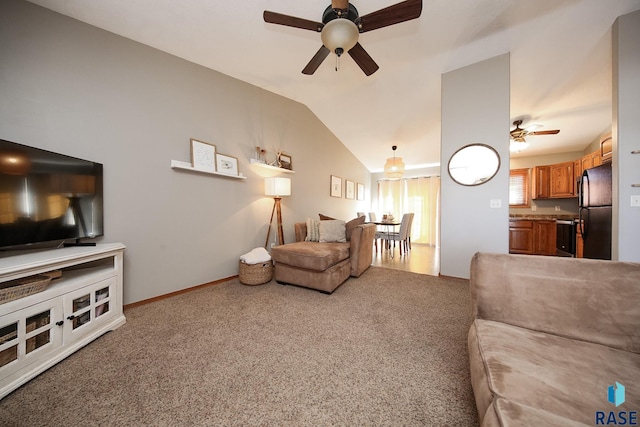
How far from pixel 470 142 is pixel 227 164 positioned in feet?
10.7

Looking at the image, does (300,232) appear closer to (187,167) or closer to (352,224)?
(352,224)

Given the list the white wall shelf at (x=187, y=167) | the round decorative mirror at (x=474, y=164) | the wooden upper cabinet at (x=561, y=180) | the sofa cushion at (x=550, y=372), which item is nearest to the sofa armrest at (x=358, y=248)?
the round decorative mirror at (x=474, y=164)

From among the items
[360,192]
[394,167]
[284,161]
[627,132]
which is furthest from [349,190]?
Answer: [627,132]

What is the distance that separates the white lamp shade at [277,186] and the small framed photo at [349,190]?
268 centimetres

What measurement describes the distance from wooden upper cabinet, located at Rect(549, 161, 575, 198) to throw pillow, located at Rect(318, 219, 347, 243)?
490 centimetres

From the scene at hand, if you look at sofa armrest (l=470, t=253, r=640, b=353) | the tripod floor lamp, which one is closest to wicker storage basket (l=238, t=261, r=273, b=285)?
the tripod floor lamp

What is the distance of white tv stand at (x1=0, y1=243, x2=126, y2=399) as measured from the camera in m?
1.08

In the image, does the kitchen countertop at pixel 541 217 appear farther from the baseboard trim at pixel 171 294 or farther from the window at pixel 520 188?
the baseboard trim at pixel 171 294

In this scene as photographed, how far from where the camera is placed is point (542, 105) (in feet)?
10.5

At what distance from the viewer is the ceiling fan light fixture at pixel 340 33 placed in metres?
1.63

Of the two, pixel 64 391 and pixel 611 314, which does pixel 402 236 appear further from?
pixel 64 391

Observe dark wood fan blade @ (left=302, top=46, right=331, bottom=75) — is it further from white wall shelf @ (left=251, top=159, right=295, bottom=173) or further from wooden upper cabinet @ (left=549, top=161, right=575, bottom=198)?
wooden upper cabinet @ (left=549, top=161, right=575, bottom=198)

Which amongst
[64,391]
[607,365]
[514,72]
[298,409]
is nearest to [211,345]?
[64,391]

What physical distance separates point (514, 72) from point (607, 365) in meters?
3.40
